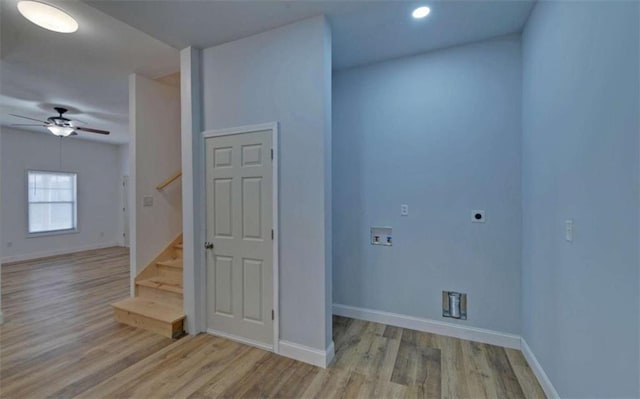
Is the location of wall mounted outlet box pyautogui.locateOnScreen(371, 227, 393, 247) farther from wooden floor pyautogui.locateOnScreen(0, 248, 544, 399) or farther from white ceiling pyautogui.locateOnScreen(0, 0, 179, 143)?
white ceiling pyautogui.locateOnScreen(0, 0, 179, 143)

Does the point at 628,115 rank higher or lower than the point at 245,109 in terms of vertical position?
lower

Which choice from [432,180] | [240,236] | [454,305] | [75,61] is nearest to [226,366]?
[240,236]

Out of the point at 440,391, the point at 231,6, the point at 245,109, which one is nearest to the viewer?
the point at 440,391

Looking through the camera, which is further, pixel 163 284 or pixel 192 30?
pixel 163 284

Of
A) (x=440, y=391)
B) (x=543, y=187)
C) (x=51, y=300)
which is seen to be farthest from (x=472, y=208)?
(x=51, y=300)

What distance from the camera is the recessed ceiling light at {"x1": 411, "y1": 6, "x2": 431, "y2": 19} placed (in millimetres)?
2219

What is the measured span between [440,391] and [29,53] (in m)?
5.06

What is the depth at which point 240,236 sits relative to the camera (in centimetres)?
272

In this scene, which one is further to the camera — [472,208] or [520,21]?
[472,208]

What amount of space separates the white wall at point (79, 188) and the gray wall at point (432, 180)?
23.6 ft

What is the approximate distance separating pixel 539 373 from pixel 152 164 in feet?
15.2

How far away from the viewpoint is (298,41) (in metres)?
2.41

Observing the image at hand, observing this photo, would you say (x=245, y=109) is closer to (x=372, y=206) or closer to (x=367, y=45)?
(x=367, y=45)

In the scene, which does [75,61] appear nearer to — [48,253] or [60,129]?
[60,129]
